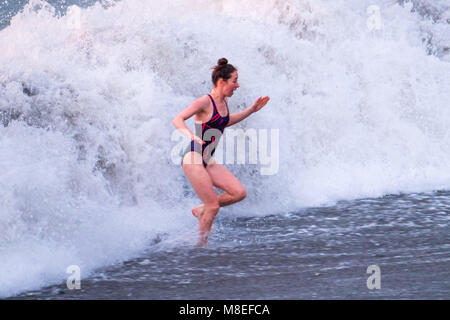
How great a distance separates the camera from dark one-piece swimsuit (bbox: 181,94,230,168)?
580 cm

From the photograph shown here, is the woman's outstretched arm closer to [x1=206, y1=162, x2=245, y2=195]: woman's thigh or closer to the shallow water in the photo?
[x1=206, y1=162, x2=245, y2=195]: woman's thigh

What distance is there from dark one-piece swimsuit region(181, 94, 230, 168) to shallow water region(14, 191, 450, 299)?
2.89 ft

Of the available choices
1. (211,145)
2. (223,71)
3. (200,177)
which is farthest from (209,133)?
(223,71)

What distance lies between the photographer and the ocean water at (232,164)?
5.42 meters

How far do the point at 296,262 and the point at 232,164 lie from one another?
9.86ft

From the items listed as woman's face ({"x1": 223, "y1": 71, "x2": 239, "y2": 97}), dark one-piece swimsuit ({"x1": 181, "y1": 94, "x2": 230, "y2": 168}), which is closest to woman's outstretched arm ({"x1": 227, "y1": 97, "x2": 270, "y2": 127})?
dark one-piece swimsuit ({"x1": 181, "y1": 94, "x2": 230, "y2": 168})

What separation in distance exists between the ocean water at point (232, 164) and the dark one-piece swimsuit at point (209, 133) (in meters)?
0.89

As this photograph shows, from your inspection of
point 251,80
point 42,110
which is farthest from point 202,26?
point 42,110

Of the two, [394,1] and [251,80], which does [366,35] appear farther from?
[251,80]

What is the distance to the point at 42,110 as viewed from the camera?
24.1 feet

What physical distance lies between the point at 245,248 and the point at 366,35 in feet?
24.2

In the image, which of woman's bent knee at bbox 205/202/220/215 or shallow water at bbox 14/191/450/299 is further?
woman's bent knee at bbox 205/202/220/215

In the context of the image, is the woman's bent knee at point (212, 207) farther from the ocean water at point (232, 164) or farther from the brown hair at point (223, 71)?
the brown hair at point (223, 71)

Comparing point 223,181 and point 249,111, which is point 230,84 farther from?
point 223,181
